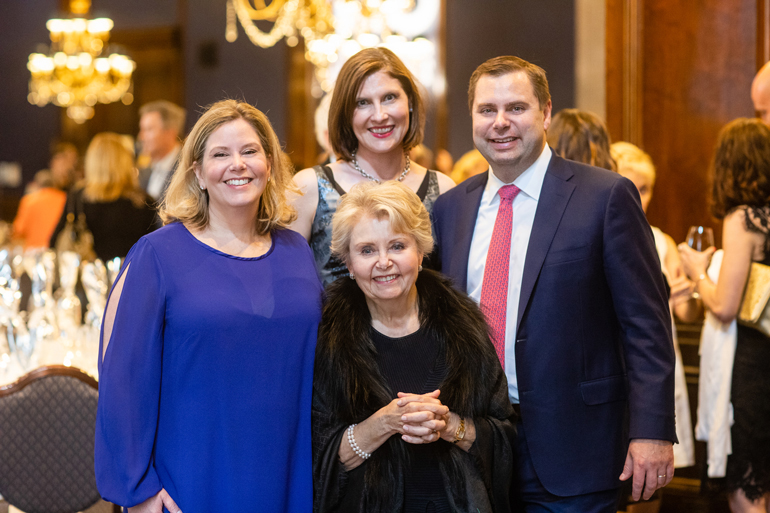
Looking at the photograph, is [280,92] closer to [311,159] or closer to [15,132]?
[311,159]

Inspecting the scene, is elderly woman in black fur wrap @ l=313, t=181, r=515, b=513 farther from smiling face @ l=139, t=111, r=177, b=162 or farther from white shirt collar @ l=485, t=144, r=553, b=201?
smiling face @ l=139, t=111, r=177, b=162

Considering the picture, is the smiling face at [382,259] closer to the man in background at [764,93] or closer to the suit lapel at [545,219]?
the suit lapel at [545,219]

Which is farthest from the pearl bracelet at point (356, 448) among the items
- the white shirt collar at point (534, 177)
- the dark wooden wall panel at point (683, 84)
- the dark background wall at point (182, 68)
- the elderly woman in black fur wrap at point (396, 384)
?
the dark background wall at point (182, 68)

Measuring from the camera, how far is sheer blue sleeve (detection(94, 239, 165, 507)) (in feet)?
5.86

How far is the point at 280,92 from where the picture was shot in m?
10.1

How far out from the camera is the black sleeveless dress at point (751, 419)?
10.4ft

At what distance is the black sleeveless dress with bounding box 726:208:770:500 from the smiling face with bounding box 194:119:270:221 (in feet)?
7.44

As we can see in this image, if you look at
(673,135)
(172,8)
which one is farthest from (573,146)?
(172,8)

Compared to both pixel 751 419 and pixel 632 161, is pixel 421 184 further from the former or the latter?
pixel 751 419

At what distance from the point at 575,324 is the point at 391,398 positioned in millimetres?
546

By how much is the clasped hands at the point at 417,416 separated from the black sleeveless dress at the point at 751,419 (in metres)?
1.99

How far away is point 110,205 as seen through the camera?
4734 mm

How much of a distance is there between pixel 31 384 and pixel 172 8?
29.5 feet

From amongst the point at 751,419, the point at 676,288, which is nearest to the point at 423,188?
the point at 676,288
